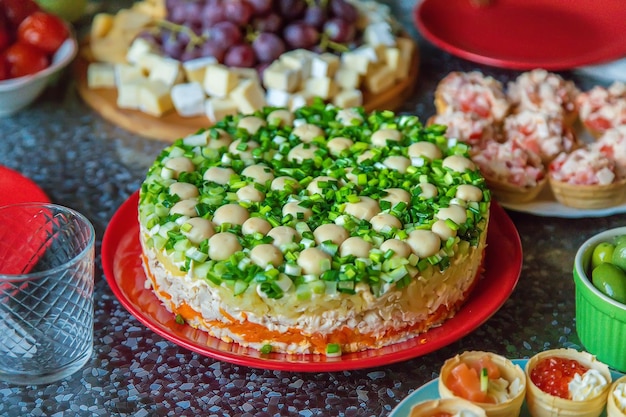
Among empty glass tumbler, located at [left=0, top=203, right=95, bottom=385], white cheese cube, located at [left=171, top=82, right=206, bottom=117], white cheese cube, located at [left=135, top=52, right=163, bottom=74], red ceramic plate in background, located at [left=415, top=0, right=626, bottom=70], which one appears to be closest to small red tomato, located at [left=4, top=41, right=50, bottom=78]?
white cheese cube, located at [left=135, top=52, right=163, bottom=74]

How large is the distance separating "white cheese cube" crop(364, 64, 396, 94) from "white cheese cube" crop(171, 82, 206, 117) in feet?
1.30

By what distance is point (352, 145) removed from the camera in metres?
1.49

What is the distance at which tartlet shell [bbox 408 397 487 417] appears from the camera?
1002 millimetres

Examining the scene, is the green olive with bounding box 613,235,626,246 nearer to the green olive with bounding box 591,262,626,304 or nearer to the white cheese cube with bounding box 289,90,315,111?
the green olive with bounding box 591,262,626,304

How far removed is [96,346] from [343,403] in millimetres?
412

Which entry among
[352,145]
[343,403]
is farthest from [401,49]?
[343,403]

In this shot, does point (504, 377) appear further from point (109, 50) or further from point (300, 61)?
point (109, 50)

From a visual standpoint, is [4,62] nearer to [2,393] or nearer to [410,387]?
[2,393]

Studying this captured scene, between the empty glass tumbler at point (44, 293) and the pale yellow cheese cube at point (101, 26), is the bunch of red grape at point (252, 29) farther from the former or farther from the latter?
the empty glass tumbler at point (44, 293)

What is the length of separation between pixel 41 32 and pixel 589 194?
128cm

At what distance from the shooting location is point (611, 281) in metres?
1.19

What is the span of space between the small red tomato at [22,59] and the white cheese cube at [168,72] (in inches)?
10.7

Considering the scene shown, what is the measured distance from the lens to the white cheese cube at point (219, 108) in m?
1.84

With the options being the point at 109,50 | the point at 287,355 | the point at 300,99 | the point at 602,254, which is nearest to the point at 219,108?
the point at 300,99
